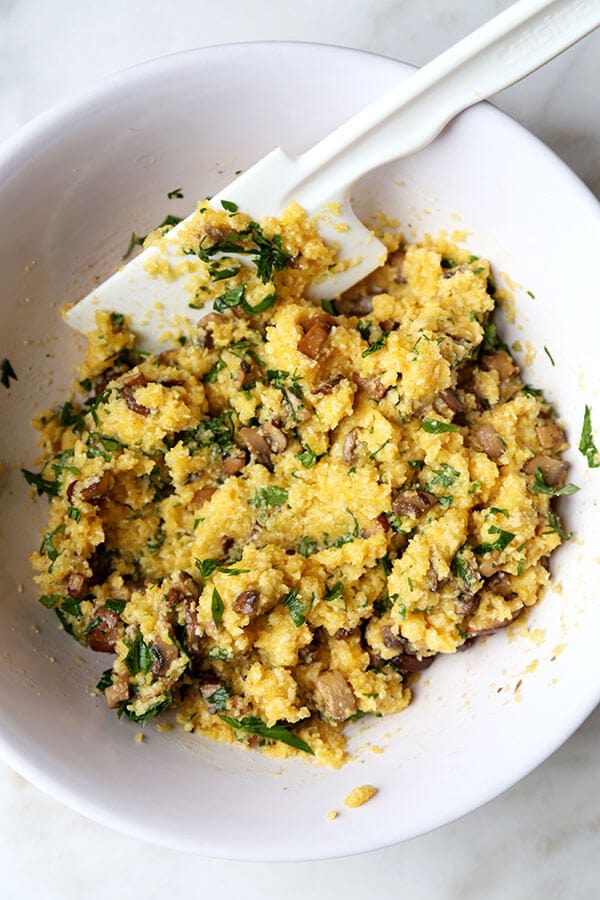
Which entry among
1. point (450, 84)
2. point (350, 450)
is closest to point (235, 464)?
point (350, 450)

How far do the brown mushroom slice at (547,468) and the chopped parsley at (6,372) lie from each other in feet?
4.74

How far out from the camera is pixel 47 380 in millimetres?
2656

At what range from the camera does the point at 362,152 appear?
235cm

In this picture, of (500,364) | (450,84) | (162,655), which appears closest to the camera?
(450,84)

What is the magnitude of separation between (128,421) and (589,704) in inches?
53.5

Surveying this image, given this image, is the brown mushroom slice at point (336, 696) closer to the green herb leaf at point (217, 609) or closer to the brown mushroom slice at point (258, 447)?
the green herb leaf at point (217, 609)

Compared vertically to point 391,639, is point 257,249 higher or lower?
higher

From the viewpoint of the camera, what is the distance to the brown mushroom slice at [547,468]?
2.41 m

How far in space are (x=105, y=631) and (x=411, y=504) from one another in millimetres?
898

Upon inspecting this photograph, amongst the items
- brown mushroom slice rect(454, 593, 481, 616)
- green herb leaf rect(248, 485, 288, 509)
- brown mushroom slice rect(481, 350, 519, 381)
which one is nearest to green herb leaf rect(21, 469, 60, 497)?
green herb leaf rect(248, 485, 288, 509)

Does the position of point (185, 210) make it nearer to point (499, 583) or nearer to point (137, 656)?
point (137, 656)

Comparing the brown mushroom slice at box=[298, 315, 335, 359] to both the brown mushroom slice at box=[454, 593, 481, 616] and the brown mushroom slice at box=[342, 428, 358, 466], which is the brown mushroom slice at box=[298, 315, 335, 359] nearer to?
the brown mushroom slice at box=[342, 428, 358, 466]

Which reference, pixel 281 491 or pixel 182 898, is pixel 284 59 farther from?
pixel 182 898

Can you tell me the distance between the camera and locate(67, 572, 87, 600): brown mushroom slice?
2.46m
